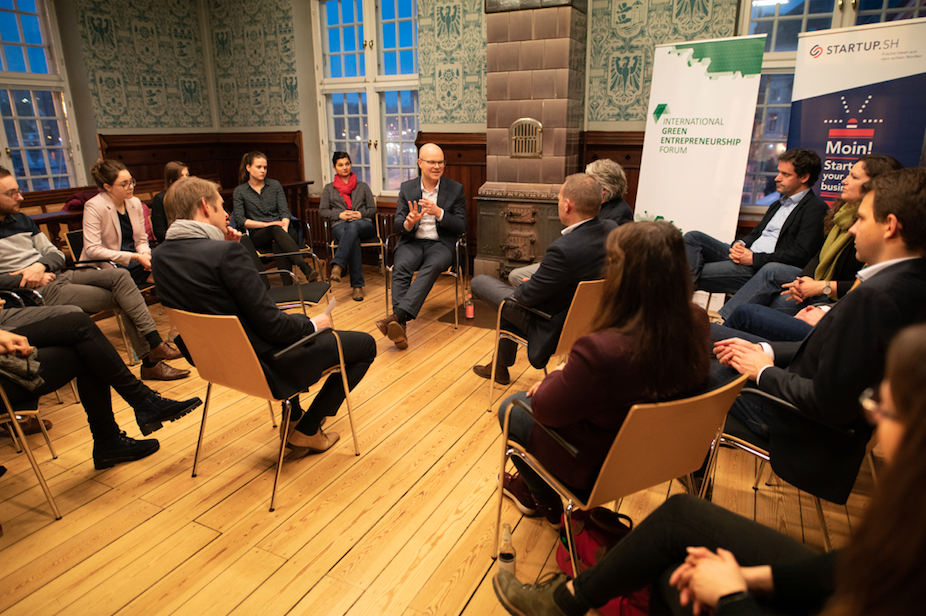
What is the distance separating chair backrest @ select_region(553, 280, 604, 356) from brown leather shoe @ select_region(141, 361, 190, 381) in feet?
7.48

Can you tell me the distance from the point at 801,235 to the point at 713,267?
56 cm

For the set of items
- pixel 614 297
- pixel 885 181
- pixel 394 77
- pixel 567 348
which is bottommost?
pixel 567 348

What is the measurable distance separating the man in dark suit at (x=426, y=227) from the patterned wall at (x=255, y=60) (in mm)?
2987

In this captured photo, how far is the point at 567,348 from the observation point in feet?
8.66

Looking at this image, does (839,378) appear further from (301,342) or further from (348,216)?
(348,216)

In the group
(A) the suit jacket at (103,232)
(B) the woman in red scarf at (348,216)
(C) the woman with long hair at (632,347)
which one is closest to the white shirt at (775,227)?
(C) the woman with long hair at (632,347)

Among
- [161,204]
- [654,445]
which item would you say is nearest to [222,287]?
[654,445]

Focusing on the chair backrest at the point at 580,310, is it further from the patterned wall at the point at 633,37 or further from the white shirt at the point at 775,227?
the patterned wall at the point at 633,37

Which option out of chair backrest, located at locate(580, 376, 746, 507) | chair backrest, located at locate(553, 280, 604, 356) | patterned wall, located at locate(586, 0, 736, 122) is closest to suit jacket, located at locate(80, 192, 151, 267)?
chair backrest, located at locate(553, 280, 604, 356)

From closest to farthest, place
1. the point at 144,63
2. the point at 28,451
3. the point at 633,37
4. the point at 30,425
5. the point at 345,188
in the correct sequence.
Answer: the point at 28,451 → the point at 30,425 → the point at 633,37 → the point at 345,188 → the point at 144,63

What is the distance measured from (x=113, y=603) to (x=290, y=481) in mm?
763

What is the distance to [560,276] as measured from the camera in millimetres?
2510

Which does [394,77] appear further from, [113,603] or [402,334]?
[113,603]

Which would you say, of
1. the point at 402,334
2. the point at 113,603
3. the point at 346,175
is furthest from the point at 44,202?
the point at 113,603
